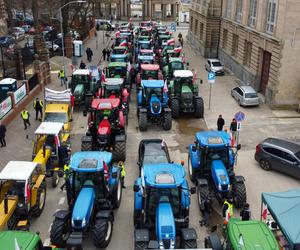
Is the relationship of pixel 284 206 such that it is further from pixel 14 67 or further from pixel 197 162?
pixel 14 67

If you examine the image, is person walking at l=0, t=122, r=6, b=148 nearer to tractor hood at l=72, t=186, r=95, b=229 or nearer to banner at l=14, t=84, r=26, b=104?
banner at l=14, t=84, r=26, b=104

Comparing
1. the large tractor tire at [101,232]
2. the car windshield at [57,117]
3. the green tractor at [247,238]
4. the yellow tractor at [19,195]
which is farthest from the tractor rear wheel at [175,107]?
the green tractor at [247,238]

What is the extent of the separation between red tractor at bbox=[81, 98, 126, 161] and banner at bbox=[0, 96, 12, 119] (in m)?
6.26

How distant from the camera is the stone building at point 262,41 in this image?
79.6ft

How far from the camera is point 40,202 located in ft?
45.6

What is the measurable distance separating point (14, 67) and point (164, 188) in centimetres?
2255

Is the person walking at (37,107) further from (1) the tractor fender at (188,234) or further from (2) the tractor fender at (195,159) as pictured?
(1) the tractor fender at (188,234)

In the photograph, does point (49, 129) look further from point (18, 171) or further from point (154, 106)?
point (154, 106)

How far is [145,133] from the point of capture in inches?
849

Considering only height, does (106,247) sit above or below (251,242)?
below

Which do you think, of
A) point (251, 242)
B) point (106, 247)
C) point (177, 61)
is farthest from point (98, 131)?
point (177, 61)

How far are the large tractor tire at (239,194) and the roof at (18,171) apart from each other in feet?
22.8

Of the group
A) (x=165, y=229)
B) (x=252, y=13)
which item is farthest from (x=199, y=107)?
(x=165, y=229)

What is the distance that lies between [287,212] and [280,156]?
19.8 feet
